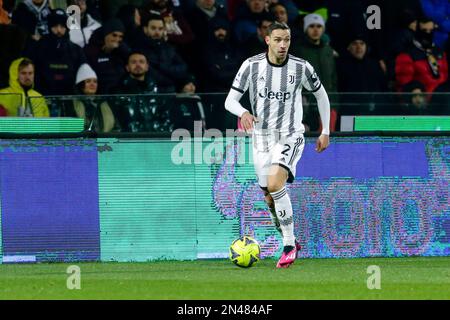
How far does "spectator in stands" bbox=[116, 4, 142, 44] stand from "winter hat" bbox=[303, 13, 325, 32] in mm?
2298

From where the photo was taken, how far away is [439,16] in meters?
18.6

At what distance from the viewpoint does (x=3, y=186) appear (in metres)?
13.3

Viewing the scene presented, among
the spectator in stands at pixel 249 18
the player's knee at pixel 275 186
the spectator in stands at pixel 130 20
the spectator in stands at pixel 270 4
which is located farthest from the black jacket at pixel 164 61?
the player's knee at pixel 275 186

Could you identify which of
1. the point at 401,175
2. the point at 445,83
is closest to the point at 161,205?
the point at 401,175

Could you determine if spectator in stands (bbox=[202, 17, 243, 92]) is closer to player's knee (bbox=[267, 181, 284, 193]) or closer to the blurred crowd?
the blurred crowd

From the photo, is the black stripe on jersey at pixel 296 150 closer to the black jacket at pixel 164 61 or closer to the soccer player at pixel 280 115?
the soccer player at pixel 280 115

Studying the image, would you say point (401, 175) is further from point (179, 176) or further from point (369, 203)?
point (179, 176)

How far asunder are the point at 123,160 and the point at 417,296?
477 centimetres

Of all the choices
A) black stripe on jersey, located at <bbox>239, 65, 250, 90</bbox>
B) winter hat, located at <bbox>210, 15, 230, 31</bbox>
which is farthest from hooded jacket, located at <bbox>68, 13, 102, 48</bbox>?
black stripe on jersey, located at <bbox>239, 65, 250, 90</bbox>

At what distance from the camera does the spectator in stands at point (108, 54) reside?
616 inches

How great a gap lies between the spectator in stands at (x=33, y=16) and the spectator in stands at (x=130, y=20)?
1032mm

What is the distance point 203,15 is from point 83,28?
179 cm

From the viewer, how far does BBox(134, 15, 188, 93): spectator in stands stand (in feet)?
52.2

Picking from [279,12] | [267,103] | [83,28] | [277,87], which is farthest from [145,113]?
[279,12]
